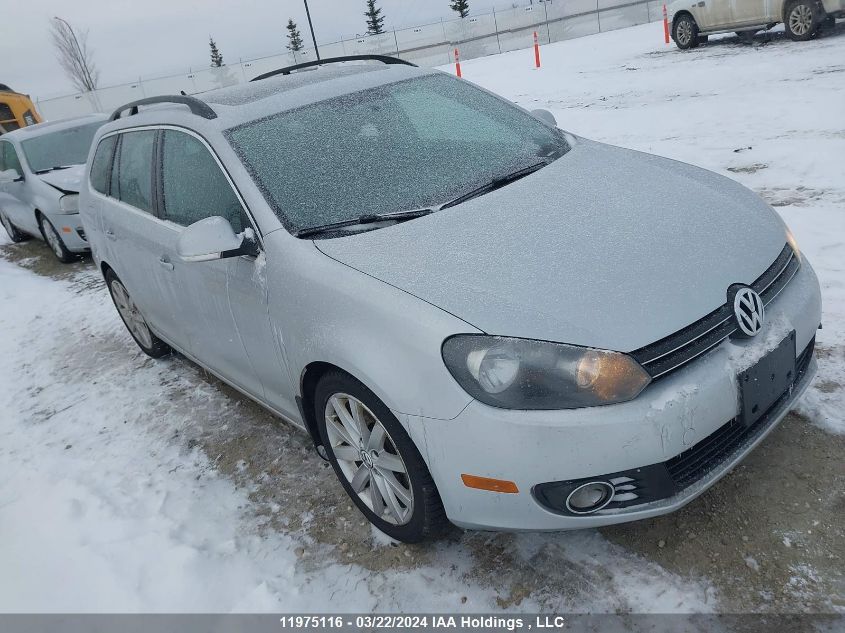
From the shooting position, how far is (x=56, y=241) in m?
8.02

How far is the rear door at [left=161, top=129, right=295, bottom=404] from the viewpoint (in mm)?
2793

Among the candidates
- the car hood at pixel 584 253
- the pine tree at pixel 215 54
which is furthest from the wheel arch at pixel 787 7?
the pine tree at pixel 215 54

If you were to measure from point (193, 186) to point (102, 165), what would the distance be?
5.58ft

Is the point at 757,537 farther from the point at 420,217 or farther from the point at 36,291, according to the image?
the point at 36,291

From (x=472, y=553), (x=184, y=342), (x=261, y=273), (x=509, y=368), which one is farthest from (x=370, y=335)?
(x=184, y=342)

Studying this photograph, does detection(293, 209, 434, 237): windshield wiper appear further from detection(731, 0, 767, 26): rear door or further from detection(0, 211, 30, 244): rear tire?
detection(731, 0, 767, 26): rear door

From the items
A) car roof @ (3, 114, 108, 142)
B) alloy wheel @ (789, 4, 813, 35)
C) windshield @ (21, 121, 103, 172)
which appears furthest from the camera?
alloy wheel @ (789, 4, 813, 35)

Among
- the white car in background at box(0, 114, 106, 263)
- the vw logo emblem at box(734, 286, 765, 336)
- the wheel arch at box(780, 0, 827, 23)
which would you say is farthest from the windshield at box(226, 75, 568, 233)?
the wheel arch at box(780, 0, 827, 23)

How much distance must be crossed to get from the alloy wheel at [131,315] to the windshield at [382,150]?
88.1 inches

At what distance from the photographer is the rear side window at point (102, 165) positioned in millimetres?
4332

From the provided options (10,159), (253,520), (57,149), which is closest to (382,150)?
(253,520)

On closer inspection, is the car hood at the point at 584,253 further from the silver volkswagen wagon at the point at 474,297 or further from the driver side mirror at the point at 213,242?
the driver side mirror at the point at 213,242

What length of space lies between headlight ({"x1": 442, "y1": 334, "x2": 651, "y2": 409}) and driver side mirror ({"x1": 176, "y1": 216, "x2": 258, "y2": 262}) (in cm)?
111

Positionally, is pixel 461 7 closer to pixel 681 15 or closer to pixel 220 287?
pixel 681 15
